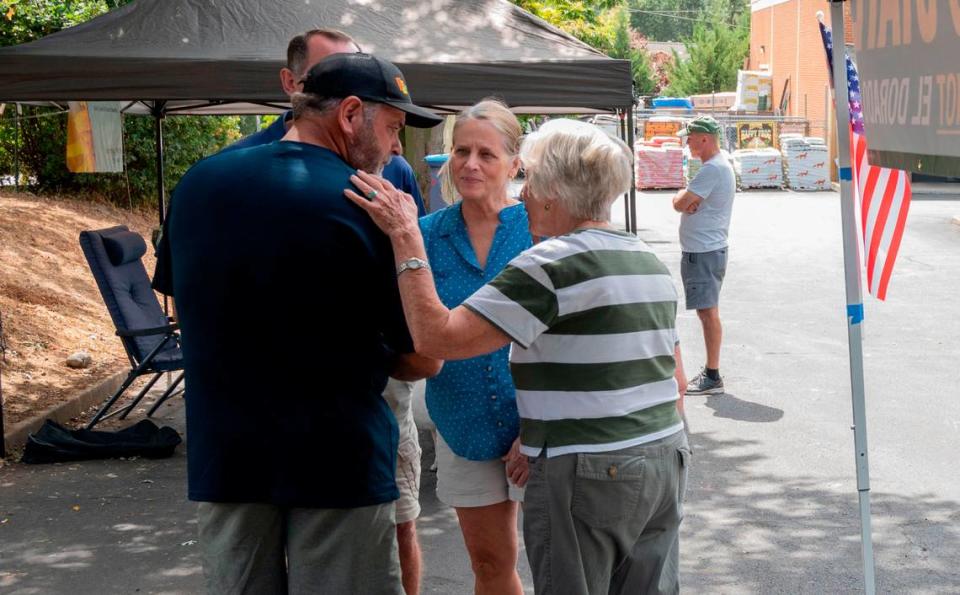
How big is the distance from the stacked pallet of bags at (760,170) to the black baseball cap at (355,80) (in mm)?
29977

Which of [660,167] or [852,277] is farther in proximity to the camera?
[660,167]

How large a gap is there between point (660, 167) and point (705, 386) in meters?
23.9

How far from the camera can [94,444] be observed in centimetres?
Answer: 689

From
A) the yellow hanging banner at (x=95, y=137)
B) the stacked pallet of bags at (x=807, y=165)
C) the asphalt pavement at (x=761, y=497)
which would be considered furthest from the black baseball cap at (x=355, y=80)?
the stacked pallet of bags at (x=807, y=165)

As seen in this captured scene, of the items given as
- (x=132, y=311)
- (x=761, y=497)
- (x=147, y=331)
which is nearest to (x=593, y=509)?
(x=761, y=497)

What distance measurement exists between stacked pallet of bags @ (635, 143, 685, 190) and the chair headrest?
2433 cm

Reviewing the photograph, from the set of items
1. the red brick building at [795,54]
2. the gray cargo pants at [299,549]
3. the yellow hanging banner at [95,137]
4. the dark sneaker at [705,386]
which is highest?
the red brick building at [795,54]

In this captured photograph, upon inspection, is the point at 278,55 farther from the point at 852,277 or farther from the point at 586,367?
the point at 586,367

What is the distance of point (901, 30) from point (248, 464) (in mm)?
1668

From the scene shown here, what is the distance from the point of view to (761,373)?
898 cm

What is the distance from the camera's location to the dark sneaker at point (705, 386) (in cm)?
832

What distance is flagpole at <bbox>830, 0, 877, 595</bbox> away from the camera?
3.90 meters

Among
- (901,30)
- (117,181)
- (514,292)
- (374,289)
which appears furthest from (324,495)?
(117,181)

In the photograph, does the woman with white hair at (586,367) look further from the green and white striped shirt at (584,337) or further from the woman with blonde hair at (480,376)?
the woman with blonde hair at (480,376)
